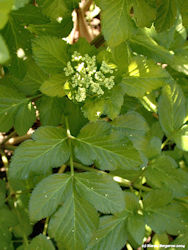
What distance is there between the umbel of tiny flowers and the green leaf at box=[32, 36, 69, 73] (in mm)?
35

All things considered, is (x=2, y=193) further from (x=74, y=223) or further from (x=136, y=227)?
(x=136, y=227)

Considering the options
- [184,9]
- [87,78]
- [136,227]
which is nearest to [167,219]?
[136,227]

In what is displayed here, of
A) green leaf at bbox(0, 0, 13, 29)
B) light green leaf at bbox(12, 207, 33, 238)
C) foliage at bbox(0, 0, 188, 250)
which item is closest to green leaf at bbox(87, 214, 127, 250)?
foliage at bbox(0, 0, 188, 250)

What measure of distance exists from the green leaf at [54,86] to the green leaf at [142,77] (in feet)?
0.61

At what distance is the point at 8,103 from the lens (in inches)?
42.8

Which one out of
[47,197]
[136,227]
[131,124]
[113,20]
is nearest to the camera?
[113,20]

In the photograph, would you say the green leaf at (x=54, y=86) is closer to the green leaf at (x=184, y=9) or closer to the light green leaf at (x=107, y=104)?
the light green leaf at (x=107, y=104)

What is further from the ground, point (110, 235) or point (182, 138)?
point (182, 138)

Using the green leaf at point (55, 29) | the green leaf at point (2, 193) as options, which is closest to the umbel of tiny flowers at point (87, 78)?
the green leaf at point (55, 29)

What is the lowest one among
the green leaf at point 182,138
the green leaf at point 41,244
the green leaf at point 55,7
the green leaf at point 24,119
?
the green leaf at point 41,244

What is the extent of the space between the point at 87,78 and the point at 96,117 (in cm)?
11

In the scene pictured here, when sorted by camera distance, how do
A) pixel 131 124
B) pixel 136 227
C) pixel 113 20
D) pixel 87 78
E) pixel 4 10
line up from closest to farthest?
pixel 4 10, pixel 113 20, pixel 87 78, pixel 136 227, pixel 131 124

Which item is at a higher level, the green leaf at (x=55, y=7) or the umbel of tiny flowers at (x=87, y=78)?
the green leaf at (x=55, y=7)

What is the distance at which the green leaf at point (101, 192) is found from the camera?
0.92 metres
